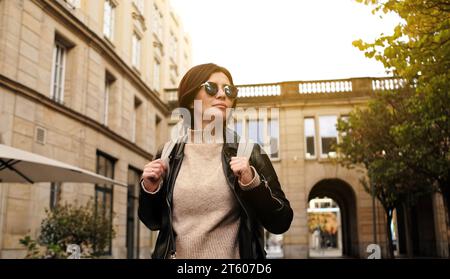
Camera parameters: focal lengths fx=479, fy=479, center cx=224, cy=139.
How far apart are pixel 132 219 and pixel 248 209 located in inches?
754

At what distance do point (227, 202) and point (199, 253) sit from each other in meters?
0.22

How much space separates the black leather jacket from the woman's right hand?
0.07 meters

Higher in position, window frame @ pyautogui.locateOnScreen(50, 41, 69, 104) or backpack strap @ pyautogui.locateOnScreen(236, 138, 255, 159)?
window frame @ pyautogui.locateOnScreen(50, 41, 69, 104)

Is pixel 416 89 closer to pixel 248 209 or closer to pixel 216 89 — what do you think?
pixel 216 89

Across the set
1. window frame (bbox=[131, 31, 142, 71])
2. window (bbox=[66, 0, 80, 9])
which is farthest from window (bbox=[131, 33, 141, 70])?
window (bbox=[66, 0, 80, 9])

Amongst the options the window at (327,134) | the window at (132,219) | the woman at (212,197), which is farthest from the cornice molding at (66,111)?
the woman at (212,197)

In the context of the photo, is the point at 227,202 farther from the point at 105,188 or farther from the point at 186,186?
the point at 105,188

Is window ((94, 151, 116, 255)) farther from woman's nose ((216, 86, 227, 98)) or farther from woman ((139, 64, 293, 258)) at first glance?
woman's nose ((216, 86, 227, 98))

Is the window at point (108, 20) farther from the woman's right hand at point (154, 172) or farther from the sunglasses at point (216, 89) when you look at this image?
the woman's right hand at point (154, 172)

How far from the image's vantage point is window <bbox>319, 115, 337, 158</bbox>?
24086mm

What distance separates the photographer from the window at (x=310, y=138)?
24.5m

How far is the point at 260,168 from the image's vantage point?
6.16 feet

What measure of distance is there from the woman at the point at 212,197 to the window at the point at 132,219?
17.8 meters
